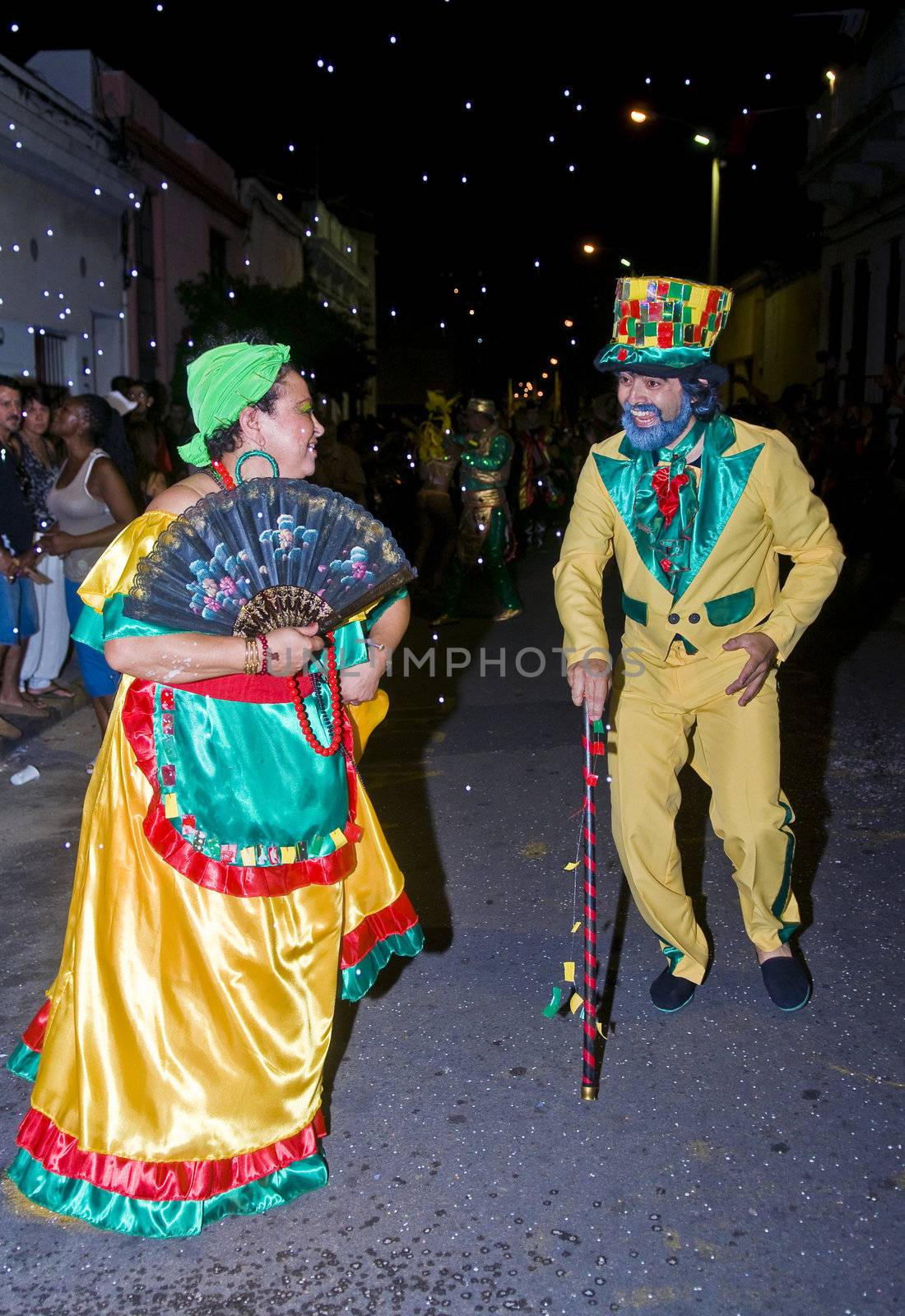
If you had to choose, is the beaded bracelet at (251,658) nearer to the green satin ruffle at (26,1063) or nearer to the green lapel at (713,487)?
the green satin ruffle at (26,1063)

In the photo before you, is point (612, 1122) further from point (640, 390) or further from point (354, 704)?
point (640, 390)

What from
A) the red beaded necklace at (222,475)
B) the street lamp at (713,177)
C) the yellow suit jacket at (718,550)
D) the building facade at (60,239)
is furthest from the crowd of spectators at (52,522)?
the street lamp at (713,177)

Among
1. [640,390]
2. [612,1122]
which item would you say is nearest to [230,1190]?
[612,1122]

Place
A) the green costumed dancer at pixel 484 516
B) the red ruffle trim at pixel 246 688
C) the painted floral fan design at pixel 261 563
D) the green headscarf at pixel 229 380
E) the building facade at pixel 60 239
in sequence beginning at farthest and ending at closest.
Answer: the building facade at pixel 60 239 < the green costumed dancer at pixel 484 516 < the green headscarf at pixel 229 380 < the red ruffle trim at pixel 246 688 < the painted floral fan design at pixel 261 563

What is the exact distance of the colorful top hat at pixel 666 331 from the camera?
364 cm

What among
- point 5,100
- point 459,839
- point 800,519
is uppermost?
point 5,100

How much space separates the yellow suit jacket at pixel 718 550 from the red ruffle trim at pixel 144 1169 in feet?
5.37

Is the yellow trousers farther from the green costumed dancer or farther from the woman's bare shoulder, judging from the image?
the green costumed dancer

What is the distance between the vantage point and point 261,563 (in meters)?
2.70

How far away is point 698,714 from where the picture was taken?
399cm

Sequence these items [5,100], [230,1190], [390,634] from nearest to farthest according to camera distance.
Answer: [230,1190]
[390,634]
[5,100]

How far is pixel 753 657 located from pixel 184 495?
68.0 inches

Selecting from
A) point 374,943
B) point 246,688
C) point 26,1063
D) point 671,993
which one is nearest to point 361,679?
point 246,688

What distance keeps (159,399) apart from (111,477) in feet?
14.0
